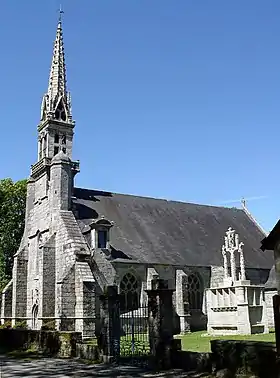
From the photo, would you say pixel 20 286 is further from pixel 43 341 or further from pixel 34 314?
pixel 43 341

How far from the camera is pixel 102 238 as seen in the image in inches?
1147

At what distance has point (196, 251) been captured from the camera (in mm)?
34438

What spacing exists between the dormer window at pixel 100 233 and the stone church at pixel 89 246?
0.21 feet

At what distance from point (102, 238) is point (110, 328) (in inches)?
624

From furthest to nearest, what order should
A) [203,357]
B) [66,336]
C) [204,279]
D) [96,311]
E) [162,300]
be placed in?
[204,279] < [96,311] < [66,336] < [162,300] < [203,357]

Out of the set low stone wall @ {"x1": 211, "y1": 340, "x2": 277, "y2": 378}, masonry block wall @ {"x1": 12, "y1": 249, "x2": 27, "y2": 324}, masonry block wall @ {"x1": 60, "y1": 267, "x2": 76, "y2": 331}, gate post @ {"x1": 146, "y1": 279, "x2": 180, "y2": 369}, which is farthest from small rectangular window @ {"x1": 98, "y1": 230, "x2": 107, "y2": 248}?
low stone wall @ {"x1": 211, "y1": 340, "x2": 277, "y2": 378}

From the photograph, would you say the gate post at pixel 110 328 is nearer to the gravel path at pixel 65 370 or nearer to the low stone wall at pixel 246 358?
the gravel path at pixel 65 370

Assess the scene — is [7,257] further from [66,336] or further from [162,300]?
[162,300]

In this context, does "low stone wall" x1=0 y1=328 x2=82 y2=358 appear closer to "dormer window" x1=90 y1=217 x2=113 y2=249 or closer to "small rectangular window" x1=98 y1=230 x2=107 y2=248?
"dormer window" x1=90 y1=217 x2=113 y2=249

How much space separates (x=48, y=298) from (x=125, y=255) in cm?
568

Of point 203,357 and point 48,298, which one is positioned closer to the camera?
point 203,357

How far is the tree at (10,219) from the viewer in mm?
42594

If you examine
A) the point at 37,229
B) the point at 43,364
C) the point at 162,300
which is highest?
the point at 37,229

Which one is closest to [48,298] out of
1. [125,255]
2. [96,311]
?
[96,311]
